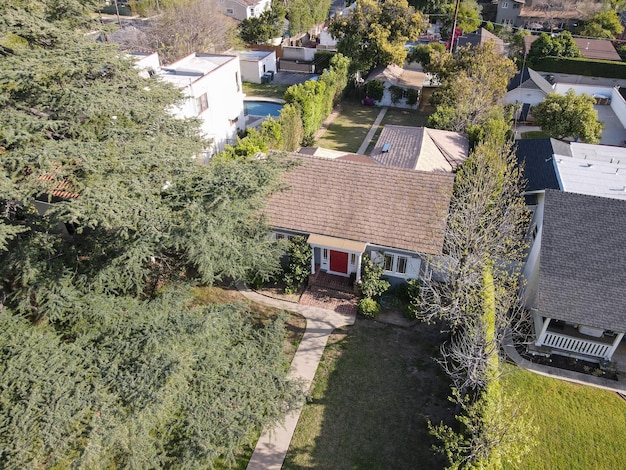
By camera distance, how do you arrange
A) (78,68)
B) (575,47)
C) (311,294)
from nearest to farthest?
(78,68), (311,294), (575,47)

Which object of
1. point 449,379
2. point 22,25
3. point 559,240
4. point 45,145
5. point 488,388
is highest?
point 22,25

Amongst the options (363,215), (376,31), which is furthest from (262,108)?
(363,215)

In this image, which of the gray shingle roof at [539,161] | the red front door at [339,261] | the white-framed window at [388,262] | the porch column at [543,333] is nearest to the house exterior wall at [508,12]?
the gray shingle roof at [539,161]

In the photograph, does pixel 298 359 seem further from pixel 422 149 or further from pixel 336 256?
pixel 422 149

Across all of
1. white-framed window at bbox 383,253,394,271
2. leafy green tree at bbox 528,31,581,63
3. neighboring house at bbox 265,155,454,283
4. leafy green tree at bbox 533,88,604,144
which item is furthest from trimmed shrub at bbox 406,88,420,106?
white-framed window at bbox 383,253,394,271

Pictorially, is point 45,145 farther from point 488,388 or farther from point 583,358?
point 583,358

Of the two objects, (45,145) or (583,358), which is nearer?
(45,145)

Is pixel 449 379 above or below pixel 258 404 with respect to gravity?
below

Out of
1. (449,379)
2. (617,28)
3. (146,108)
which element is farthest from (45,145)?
(617,28)

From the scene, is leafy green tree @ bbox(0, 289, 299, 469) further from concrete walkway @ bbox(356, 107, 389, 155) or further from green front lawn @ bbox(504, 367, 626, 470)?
concrete walkway @ bbox(356, 107, 389, 155)
